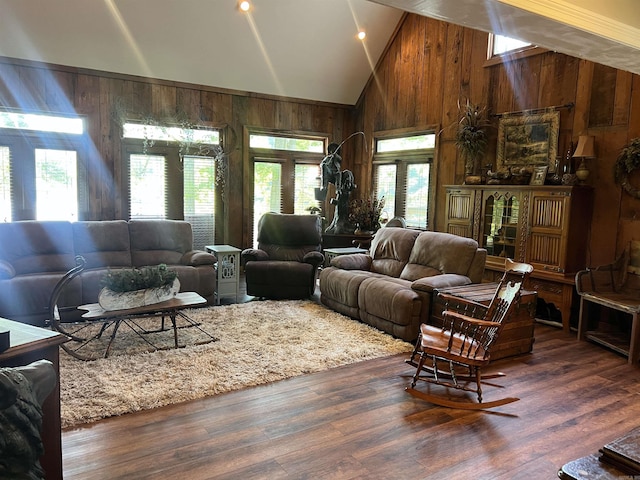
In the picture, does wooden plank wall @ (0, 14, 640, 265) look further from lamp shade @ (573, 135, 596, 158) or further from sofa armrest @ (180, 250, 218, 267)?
sofa armrest @ (180, 250, 218, 267)

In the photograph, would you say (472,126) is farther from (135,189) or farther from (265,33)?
(135,189)

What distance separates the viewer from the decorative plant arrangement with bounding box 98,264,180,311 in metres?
3.78

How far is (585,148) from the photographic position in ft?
15.9

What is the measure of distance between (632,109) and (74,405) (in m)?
5.60

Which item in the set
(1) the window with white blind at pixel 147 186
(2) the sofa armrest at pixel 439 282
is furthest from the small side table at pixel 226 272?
(2) the sofa armrest at pixel 439 282

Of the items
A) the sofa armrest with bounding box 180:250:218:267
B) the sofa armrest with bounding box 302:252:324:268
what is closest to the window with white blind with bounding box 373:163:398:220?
the sofa armrest with bounding box 302:252:324:268

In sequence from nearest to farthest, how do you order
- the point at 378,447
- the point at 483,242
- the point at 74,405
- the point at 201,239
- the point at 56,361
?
the point at 56,361 < the point at 378,447 < the point at 74,405 < the point at 483,242 < the point at 201,239

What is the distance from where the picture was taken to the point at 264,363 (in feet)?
12.2

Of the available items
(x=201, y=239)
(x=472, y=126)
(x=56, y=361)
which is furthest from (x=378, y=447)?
(x=201, y=239)

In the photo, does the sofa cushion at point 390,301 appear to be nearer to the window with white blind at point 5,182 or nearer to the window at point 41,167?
the window at point 41,167

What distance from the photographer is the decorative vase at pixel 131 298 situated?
12.3 feet

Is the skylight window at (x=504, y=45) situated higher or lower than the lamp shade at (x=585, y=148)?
higher

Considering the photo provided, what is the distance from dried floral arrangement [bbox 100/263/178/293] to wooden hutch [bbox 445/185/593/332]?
375 cm

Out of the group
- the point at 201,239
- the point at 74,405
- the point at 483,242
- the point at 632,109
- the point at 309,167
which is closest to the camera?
the point at 74,405
